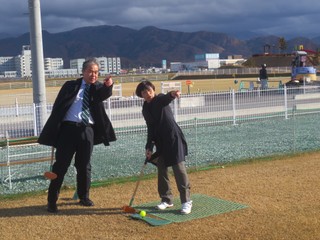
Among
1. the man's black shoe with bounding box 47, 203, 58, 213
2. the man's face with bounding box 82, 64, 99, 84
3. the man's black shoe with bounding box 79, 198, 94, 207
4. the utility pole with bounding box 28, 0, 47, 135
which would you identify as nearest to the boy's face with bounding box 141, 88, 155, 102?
the man's face with bounding box 82, 64, 99, 84

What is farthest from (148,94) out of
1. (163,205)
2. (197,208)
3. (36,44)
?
Result: (36,44)

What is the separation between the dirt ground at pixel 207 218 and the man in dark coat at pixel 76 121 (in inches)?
22.8

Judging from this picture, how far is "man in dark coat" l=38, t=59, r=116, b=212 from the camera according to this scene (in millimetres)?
6359

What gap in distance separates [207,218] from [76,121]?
2019 mm

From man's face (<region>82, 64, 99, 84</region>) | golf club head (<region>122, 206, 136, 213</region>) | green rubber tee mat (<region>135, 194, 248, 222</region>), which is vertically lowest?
green rubber tee mat (<region>135, 194, 248, 222</region>)

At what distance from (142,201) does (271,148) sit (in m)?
5.23

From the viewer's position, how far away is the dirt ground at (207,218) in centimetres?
554

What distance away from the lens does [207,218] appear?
19.8ft

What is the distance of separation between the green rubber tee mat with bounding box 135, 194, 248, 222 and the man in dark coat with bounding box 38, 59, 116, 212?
1064 mm

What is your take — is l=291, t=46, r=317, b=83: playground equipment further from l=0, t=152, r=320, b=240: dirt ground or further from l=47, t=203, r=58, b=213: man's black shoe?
l=47, t=203, r=58, b=213: man's black shoe

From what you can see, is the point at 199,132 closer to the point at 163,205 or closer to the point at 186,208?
the point at 163,205

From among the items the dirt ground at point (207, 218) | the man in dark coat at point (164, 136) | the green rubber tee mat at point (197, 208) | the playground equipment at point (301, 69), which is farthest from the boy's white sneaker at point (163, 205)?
the playground equipment at point (301, 69)

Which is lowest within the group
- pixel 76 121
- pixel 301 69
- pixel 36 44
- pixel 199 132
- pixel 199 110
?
pixel 199 132

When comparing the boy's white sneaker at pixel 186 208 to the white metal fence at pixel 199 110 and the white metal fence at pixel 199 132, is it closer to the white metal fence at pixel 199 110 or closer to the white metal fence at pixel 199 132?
the white metal fence at pixel 199 132
